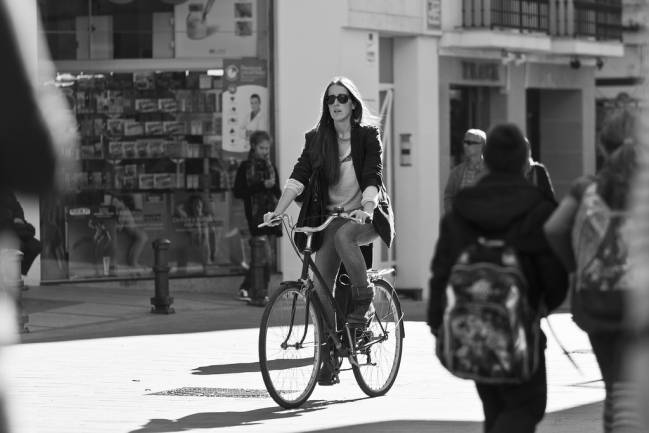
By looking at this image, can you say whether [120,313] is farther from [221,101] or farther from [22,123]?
[22,123]

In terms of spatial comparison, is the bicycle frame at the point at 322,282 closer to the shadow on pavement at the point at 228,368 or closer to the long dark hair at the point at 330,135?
the long dark hair at the point at 330,135

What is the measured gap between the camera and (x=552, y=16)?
79.6ft

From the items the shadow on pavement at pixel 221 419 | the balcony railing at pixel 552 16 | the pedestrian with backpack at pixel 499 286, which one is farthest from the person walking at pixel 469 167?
the balcony railing at pixel 552 16

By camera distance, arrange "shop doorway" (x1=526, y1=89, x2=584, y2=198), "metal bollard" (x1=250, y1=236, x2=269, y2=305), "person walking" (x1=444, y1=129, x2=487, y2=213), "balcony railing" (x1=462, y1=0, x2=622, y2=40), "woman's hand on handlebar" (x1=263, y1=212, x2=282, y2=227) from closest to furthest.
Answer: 1. "woman's hand on handlebar" (x1=263, y1=212, x2=282, y2=227)
2. "person walking" (x1=444, y1=129, x2=487, y2=213)
3. "metal bollard" (x1=250, y1=236, x2=269, y2=305)
4. "balcony railing" (x1=462, y1=0, x2=622, y2=40)
5. "shop doorway" (x1=526, y1=89, x2=584, y2=198)

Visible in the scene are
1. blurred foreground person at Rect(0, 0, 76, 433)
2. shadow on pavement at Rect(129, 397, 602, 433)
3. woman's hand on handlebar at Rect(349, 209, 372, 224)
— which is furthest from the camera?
woman's hand on handlebar at Rect(349, 209, 372, 224)

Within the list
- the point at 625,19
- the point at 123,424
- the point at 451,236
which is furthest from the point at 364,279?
the point at 625,19

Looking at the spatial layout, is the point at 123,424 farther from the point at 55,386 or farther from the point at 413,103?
the point at 413,103

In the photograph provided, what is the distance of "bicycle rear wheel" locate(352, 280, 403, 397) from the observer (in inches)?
413

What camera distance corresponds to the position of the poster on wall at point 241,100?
62.4 ft

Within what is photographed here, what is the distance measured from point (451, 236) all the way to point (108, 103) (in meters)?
12.6

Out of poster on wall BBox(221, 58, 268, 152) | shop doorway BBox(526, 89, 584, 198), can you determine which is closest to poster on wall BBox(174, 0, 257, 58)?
poster on wall BBox(221, 58, 268, 152)

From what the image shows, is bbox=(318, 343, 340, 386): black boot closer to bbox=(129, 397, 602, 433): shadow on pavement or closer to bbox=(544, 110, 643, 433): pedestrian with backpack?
bbox=(129, 397, 602, 433): shadow on pavement

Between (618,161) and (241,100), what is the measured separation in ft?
42.2

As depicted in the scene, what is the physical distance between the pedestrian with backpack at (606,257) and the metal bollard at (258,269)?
10.7 m
